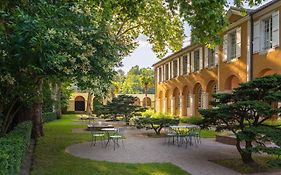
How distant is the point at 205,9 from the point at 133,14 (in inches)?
131

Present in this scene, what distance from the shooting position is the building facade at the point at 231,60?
19.0m

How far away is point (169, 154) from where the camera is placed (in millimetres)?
11711

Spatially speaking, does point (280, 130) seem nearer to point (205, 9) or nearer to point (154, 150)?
point (205, 9)

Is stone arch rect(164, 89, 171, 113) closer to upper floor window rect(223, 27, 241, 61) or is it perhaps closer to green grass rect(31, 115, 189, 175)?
upper floor window rect(223, 27, 241, 61)

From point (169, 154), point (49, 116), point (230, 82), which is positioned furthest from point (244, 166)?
point (49, 116)

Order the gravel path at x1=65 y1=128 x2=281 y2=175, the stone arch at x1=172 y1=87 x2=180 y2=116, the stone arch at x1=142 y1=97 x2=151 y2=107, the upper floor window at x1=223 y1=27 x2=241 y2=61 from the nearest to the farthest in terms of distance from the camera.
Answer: the gravel path at x1=65 y1=128 x2=281 y2=175
the upper floor window at x1=223 y1=27 x2=241 y2=61
the stone arch at x1=172 y1=87 x2=180 y2=116
the stone arch at x1=142 y1=97 x2=151 y2=107

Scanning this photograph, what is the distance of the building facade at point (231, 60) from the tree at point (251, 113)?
2786 mm

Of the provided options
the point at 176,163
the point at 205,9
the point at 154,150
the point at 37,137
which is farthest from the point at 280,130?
the point at 37,137

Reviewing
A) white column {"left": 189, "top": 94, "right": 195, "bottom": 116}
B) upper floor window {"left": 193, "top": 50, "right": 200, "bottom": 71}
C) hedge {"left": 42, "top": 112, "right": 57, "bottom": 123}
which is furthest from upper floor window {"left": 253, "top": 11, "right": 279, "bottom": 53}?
hedge {"left": 42, "top": 112, "right": 57, "bottom": 123}

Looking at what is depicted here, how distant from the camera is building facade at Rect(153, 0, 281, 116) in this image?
19.0 m

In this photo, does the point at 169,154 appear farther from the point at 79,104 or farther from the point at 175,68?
the point at 79,104

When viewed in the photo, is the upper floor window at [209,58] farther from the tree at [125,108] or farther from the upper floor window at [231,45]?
the tree at [125,108]

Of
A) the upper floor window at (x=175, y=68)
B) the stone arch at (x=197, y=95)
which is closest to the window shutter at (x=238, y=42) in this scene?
the stone arch at (x=197, y=95)

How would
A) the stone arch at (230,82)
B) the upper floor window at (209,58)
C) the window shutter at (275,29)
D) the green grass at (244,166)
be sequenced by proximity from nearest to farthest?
the green grass at (244,166)
the window shutter at (275,29)
the stone arch at (230,82)
the upper floor window at (209,58)
